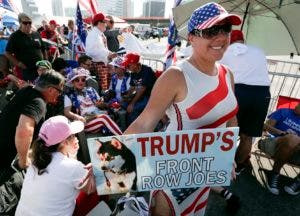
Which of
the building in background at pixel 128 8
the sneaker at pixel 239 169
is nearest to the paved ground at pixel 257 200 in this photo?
the sneaker at pixel 239 169

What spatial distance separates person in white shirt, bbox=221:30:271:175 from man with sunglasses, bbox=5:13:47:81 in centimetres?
429

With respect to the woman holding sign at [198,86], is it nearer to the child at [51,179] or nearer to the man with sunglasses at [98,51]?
the child at [51,179]

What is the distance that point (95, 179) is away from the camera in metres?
1.58

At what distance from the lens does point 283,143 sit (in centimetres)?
370

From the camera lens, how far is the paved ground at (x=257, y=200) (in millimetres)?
3314

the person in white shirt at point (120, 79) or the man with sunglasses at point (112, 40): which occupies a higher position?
the person in white shirt at point (120, 79)

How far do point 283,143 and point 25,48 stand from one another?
5.17 m

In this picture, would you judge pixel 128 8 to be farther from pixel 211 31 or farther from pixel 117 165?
pixel 117 165

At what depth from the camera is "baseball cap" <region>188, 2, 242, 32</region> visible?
1.61m

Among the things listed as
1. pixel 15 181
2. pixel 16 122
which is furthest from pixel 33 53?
pixel 15 181

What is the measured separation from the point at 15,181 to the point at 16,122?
564 mm

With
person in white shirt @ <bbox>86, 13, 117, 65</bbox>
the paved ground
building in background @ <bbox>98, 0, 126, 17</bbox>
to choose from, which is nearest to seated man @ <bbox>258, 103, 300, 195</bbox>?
the paved ground

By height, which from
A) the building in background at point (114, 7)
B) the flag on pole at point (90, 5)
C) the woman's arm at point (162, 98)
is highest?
the woman's arm at point (162, 98)

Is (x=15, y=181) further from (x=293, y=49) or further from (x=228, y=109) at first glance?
(x=293, y=49)
